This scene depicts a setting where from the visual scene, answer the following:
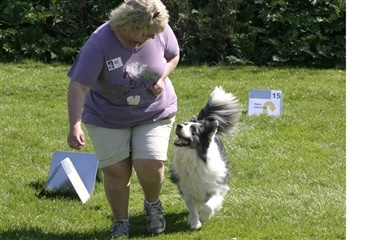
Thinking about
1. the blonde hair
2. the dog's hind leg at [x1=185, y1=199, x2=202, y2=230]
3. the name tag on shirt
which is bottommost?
the dog's hind leg at [x1=185, y1=199, x2=202, y2=230]

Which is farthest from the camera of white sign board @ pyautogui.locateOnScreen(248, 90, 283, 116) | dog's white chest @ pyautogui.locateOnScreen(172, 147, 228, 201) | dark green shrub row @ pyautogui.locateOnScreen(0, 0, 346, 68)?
dark green shrub row @ pyautogui.locateOnScreen(0, 0, 346, 68)

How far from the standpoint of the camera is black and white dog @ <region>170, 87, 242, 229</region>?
5258 millimetres

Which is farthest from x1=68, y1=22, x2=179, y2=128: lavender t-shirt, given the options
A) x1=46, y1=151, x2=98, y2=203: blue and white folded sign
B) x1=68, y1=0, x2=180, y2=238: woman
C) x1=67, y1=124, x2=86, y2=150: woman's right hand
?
x1=46, y1=151, x2=98, y2=203: blue and white folded sign

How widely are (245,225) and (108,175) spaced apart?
3.62 feet

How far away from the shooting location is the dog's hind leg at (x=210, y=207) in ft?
17.1

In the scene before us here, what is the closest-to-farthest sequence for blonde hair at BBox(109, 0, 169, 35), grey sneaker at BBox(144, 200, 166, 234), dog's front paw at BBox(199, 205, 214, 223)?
blonde hair at BBox(109, 0, 169, 35), grey sneaker at BBox(144, 200, 166, 234), dog's front paw at BBox(199, 205, 214, 223)

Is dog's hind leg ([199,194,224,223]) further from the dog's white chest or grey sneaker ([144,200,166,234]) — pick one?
grey sneaker ([144,200,166,234])

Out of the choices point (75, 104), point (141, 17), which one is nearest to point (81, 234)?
point (75, 104)

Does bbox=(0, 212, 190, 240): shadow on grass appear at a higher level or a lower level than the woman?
lower

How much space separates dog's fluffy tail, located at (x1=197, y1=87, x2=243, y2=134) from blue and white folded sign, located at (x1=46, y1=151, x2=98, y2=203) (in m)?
1.11

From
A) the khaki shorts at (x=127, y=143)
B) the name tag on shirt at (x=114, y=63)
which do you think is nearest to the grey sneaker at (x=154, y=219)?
the khaki shorts at (x=127, y=143)

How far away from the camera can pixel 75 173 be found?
598 cm

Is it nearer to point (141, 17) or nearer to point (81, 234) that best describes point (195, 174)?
point (81, 234)
